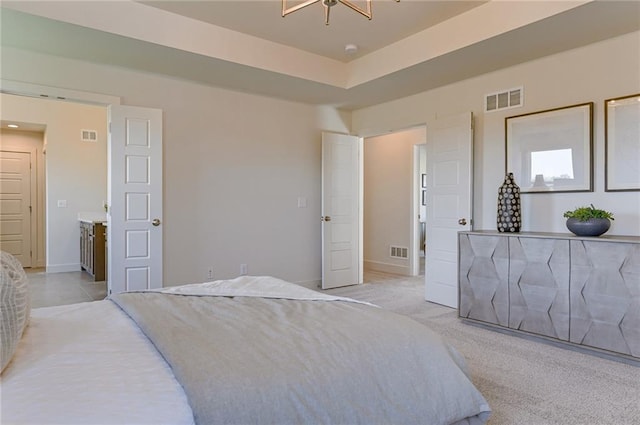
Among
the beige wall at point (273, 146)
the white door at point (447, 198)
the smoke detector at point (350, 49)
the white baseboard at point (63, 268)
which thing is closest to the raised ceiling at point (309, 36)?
the smoke detector at point (350, 49)

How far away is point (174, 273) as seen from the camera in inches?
169

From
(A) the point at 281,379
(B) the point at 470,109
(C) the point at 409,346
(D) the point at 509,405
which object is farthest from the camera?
(B) the point at 470,109

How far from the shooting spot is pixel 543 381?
8.11 feet

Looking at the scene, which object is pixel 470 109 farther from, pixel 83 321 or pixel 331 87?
pixel 83 321

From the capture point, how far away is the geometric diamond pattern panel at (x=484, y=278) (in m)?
3.41

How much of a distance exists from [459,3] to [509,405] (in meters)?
3.00

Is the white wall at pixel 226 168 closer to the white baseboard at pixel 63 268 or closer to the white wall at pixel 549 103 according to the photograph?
the white wall at pixel 549 103

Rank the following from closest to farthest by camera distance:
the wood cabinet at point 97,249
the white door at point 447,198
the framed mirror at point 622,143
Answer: the framed mirror at point 622,143, the white door at point 447,198, the wood cabinet at point 97,249

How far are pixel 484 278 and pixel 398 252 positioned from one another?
9.67 feet

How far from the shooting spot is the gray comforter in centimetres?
110

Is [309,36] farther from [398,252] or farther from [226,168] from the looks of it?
[398,252]

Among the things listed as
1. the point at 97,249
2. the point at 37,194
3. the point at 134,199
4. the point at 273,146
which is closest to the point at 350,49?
the point at 273,146

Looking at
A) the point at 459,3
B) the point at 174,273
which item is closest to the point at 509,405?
the point at 459,3

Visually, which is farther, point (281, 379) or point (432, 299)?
point (432, 299)
